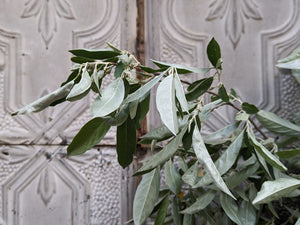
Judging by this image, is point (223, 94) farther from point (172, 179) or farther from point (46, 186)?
point (46, 186)

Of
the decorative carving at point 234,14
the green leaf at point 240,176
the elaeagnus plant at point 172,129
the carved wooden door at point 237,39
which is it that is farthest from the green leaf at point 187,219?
the decorative carving at point 234,14

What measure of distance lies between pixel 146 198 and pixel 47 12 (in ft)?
2.03

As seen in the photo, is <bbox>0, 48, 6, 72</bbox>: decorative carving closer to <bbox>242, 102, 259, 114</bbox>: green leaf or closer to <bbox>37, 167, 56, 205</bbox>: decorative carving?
<bbox>37, 167, 56, 205</bbox>: decorative carving

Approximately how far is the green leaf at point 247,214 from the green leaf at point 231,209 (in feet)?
0.09

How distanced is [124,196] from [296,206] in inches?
17.2

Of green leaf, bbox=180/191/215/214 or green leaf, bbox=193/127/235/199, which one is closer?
green leaf, bbox=193/127/235/199

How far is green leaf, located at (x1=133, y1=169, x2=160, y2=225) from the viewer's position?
685 millimetres

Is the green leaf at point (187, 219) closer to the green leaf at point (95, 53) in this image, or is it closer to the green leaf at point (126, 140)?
the green leaf at point (126, 140)

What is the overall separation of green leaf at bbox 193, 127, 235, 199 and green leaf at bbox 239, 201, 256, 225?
216 millimetres

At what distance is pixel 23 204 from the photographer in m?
0.98

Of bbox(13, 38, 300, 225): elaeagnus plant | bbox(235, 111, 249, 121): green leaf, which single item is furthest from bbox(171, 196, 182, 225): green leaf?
bbox(235, 111, 249, 121): green leaf

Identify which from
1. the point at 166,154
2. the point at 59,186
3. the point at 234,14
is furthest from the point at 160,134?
the point at 234,14

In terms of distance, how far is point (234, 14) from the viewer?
1.09 metres

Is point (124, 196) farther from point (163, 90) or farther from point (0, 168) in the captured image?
point (163, 90)
